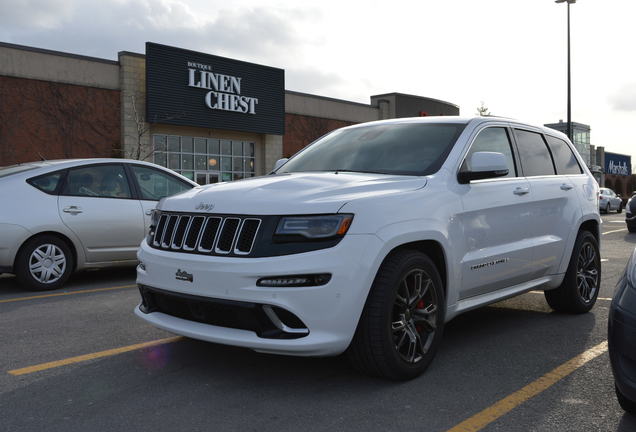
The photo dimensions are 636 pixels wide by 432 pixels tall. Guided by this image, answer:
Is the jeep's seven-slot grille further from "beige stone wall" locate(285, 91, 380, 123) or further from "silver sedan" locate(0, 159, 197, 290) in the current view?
"beige stone wall" locate(285, 91, 380, 123)

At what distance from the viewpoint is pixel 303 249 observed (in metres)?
3.46

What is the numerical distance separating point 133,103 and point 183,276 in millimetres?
23412

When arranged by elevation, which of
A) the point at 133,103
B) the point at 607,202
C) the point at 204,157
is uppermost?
the point at 133,103

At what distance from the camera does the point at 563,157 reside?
19.7 feet

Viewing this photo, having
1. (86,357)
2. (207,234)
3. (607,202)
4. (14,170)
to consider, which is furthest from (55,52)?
(607,202)

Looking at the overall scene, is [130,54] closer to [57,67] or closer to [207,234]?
[57,67]

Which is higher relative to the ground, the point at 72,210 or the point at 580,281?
the point at 72,210

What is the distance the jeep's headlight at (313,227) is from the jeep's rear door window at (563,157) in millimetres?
3097

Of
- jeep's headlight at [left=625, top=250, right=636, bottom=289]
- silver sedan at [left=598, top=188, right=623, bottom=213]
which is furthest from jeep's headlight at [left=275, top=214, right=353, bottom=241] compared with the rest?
silver sedan at [left=598, top=188, right=623, bottom=213]

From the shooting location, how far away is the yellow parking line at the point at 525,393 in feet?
10.5

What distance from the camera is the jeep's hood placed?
3574 mm

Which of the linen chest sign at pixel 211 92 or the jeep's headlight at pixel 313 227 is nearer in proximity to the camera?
the jeep's headlight at pixel 313 227

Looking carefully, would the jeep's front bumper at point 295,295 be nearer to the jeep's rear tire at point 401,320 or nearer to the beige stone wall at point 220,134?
the jeep's rear tire at point 401,320

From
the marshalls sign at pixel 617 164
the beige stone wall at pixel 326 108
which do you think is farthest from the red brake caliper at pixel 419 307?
the marshalls sign at pixel 617 164
